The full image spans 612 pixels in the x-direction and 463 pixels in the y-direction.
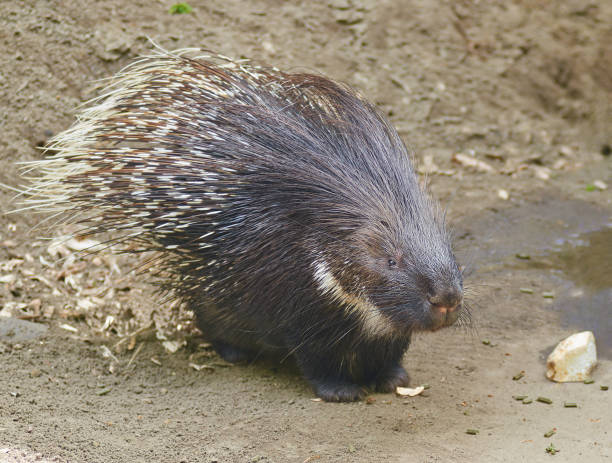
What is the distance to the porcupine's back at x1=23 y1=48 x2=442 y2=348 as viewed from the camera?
3465 mm

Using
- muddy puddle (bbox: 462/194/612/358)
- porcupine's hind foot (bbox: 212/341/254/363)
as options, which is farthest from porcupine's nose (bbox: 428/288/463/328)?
porcupine's hind foot (bbox: 212/341/254/363)

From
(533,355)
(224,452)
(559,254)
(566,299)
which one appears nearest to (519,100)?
(559,254)

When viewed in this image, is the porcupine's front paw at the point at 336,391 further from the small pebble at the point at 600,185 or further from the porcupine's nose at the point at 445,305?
the small pebble at the point at 600,185

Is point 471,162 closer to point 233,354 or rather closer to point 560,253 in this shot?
point 560,253

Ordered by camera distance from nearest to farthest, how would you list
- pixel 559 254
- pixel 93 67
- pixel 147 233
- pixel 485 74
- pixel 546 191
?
pixel 147 233 < pixel 559 254 < pixel 93 67 < pixel 546 191 < pixel 485 74

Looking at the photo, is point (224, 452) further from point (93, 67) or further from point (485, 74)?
point (485, 74)

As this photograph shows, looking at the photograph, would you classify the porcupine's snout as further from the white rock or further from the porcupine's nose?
the white rock

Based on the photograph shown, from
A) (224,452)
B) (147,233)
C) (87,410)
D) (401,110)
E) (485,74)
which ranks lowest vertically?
(87,410)

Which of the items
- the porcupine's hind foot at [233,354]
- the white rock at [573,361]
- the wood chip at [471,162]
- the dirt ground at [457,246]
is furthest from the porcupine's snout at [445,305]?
the wood chip at [471,162]

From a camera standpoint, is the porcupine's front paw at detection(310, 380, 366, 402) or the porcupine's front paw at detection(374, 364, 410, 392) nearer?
the porcupine's front paw at detection(310, 380, 366, 402)

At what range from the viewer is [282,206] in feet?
11.5

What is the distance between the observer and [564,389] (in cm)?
368

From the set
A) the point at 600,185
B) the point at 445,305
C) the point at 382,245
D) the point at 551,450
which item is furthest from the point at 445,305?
the point at 600,185

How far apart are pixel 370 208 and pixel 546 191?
124 inches
